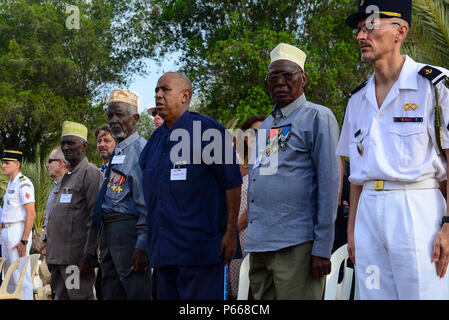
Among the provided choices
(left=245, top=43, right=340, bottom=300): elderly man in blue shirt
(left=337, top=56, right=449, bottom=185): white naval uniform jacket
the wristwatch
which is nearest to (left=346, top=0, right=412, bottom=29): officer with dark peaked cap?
(left=337, top=56, right=449, bottom=185): white naval uniform jacket

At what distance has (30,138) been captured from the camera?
23.2 m

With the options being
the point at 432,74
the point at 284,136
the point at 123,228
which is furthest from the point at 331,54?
the point at 432,74

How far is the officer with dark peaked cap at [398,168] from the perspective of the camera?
2527 millimetres

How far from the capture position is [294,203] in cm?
332

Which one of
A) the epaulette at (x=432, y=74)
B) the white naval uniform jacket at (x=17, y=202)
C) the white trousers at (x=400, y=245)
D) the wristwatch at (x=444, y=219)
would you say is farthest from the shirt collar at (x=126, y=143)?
the white naval uniform jacket at (x=17, y=202)

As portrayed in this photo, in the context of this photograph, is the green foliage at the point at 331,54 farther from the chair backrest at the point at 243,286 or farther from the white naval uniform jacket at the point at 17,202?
the chair backrest at the point at 243,286

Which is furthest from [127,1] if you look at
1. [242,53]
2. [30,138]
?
[242,53]

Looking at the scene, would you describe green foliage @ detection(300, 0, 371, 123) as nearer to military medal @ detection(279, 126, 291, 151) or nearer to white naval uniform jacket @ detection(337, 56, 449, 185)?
military medal @ detection(279, 126, 291, 151)

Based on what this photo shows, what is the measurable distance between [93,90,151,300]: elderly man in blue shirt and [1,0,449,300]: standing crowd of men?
0.01 m

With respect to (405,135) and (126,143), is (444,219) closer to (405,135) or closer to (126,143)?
(405,135)

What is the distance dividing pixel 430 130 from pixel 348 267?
1923 millimetres

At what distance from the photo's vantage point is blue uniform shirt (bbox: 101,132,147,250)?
4.47m

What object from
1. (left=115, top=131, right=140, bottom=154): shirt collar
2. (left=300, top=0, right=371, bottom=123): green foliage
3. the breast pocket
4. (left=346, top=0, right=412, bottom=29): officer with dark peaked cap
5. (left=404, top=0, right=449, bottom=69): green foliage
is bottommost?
the breast pocket

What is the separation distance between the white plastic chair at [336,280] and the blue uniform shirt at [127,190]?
4.74ft
